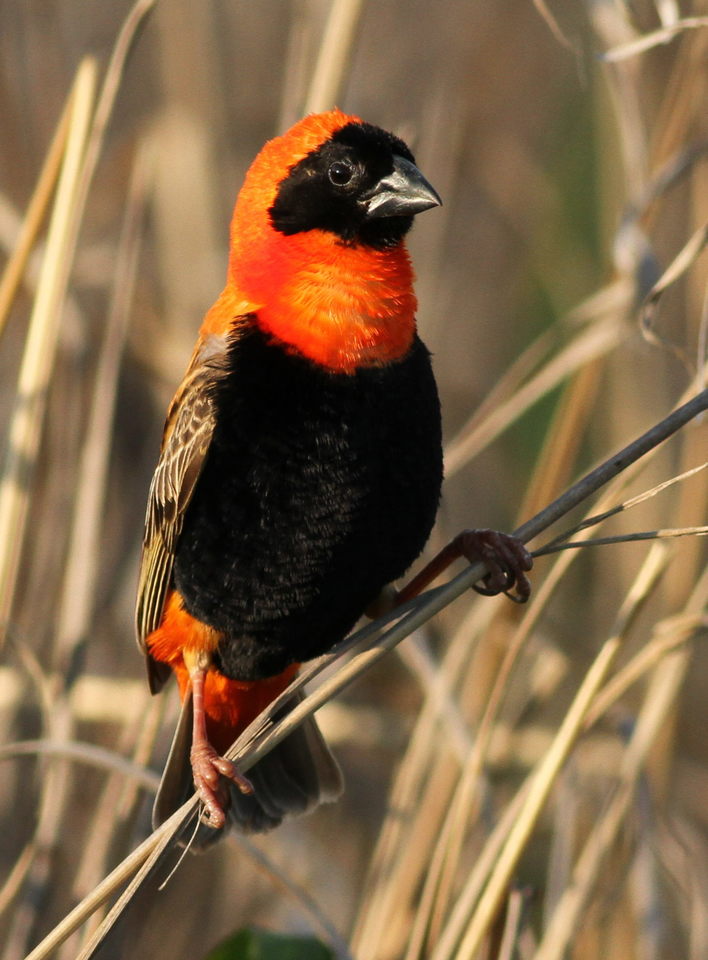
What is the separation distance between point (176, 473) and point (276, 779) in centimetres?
82

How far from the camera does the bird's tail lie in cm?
270

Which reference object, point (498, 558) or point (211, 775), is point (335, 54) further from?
point (211, 775)

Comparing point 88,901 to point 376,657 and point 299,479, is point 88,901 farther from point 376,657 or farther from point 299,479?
point 299,479

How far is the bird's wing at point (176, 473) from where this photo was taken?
2.44m

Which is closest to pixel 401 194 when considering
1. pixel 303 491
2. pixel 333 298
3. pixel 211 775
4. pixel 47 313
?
pixel 333 298

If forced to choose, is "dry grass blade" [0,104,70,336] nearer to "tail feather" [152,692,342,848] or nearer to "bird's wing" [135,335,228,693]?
"bird's wing" [135,335,228,693]

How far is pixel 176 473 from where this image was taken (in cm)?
249

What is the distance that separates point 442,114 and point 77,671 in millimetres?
2093

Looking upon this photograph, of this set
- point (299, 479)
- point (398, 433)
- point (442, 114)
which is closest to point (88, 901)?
point (299, 479)

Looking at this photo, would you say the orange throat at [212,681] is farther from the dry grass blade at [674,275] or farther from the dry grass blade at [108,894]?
the dry grass blade at [674,275]

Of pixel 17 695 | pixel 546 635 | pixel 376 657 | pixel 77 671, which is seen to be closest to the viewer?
pixel 376 657

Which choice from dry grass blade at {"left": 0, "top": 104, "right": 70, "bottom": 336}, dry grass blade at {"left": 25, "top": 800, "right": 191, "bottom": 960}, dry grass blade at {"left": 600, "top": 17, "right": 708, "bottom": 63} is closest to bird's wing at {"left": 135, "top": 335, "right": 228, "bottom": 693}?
dry grass blade at {"left": 0, "top": 104, "right": 70, "bottom": 336}

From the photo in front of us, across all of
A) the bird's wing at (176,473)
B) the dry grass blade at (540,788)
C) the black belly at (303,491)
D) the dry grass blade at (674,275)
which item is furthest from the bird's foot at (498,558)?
the bird's wing at (176,473)

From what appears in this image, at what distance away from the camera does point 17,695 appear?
3.09 meters
